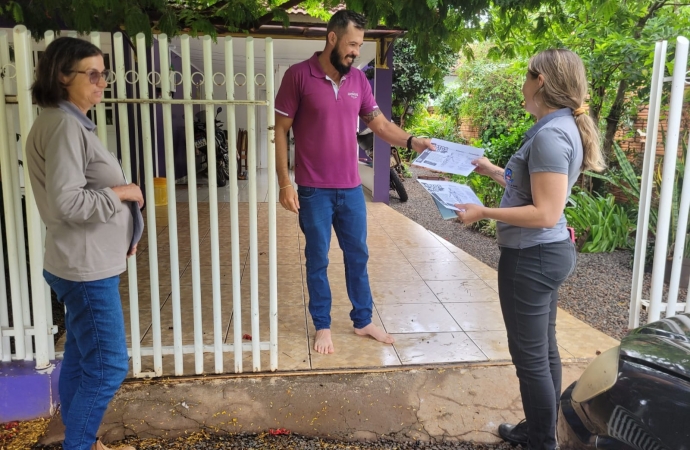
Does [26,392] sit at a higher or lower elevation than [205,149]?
lower

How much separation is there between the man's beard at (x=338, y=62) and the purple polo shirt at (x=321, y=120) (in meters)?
0.08

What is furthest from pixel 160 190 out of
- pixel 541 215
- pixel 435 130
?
pixel 435 130

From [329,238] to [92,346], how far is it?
5.23 ft

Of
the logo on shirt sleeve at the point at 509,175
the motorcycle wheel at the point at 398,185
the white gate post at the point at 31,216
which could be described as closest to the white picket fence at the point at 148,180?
the white gate post at the point at 31,216

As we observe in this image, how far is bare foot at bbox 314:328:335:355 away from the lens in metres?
3.27

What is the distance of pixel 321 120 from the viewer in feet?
10.1

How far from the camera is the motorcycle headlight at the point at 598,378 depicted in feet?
4.97

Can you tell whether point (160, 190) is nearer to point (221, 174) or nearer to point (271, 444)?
point (221, 174)

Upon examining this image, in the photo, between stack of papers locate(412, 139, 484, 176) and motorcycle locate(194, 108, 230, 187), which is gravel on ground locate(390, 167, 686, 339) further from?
motorcycle locate(194, 108, 230, 187)

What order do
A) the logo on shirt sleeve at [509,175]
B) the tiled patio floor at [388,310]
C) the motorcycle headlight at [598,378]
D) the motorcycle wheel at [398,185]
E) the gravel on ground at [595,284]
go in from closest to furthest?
the motorcycle headlight at [598,378] → the logo on shirt sleeve at [509,175] → the tiled patio floor at [388,310] → the gravel on ground at [595,284] → the motorcycle wheel at [398,185]

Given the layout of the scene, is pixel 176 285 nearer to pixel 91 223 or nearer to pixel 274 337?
pixel 274 337

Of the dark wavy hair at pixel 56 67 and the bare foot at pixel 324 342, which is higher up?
the dark wavy hair at pixel 56 67

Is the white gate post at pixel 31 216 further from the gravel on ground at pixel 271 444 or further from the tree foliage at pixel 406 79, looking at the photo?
the tree foliage at pixel 406 79

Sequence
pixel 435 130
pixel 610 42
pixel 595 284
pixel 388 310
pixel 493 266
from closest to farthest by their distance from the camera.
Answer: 1. pixel 388 310
2. pixel 595 284
3. pixel 493 266
4. pixel 610 42
5. pixel 435 130
